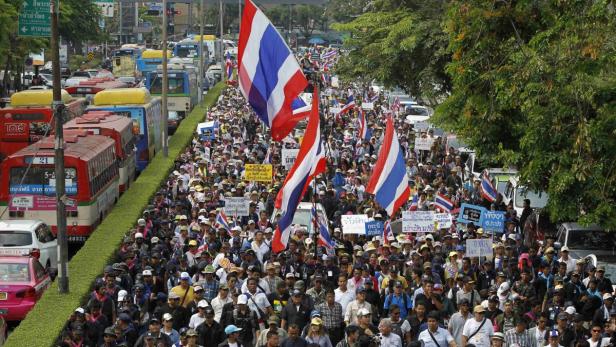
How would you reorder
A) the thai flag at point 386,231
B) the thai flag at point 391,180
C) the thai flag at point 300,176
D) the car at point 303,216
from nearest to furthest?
the thai flag at point 300,176 → the thai flag at point 386,231 → the thai flag at point 391,180 → the car at point 303,216

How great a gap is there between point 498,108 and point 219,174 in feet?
34.6

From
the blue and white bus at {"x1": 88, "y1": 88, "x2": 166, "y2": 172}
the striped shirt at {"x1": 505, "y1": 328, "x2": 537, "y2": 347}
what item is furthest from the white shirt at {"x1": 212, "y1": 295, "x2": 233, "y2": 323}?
the blue and white bus at {"x1": 88, "y1": 88, "x2": 166, "y2": 172}

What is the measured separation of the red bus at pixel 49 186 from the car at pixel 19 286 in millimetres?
5717

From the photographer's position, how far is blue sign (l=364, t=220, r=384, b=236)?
2173 centimetres

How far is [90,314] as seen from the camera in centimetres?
1617

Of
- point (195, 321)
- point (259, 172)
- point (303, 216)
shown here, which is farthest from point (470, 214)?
point (195, 321)

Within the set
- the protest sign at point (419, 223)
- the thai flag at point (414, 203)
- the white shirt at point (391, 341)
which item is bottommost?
the thai flag at point (414, 203)

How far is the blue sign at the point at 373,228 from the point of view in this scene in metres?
21.7

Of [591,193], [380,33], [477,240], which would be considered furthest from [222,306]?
[380,33]

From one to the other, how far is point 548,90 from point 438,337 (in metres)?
6.06

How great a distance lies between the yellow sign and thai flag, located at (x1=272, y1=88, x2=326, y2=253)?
9.84 meters

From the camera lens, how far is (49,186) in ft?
85.7

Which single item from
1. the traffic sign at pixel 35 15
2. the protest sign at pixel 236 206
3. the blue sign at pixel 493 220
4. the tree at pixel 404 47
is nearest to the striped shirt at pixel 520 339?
the blue sign at pixel 493 220

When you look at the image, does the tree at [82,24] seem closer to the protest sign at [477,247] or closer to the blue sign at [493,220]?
the blue sign at [493,220]
